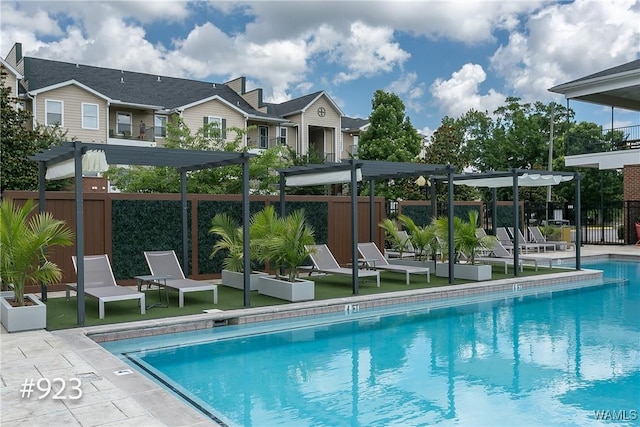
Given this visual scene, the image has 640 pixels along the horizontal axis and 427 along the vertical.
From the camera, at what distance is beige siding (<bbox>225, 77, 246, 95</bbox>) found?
122 ft

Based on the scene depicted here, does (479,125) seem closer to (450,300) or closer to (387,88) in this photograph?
(387,88)

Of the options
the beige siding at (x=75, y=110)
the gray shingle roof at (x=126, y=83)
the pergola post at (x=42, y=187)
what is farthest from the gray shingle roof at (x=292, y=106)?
the pergola post at (x=42, y=187)

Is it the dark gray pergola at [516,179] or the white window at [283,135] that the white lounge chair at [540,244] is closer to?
the dark gray pergola at [516,179]

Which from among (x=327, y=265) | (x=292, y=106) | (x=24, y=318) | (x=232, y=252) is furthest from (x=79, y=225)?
(x=292, y=106)

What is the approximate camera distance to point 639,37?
23.1 meters

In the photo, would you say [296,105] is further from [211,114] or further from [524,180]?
[524,180]

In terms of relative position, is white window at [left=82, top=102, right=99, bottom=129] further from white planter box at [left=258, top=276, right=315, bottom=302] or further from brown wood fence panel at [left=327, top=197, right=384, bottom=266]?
white planter box at [left=258, top=276, right=315, bottom=302]

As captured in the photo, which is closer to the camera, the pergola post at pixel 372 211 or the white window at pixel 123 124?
the pergola post at pixel 372 211

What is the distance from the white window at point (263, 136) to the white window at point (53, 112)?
11.7m

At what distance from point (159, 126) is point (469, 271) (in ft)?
71.9

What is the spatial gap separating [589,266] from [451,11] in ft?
32.4

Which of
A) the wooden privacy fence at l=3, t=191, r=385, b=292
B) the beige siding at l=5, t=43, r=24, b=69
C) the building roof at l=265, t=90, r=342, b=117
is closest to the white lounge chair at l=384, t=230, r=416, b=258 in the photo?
the wooden privacy fence at l=3, t=191, r=385, b=292

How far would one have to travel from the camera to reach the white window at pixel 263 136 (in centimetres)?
3484

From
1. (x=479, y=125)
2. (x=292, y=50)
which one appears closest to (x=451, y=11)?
(x=292, y=50)
